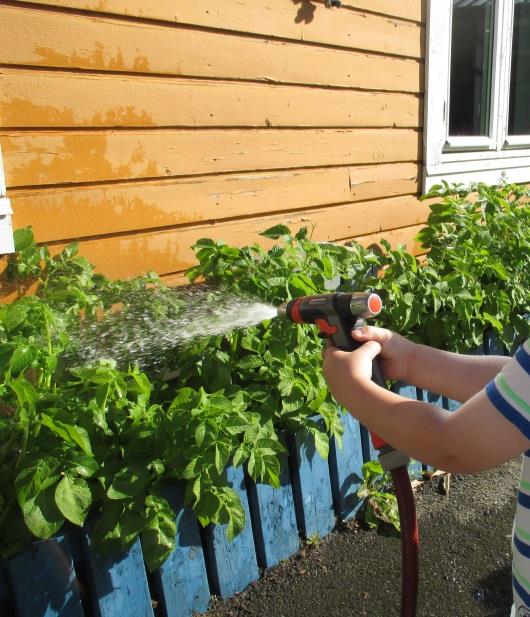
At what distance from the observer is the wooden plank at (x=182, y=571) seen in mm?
2303

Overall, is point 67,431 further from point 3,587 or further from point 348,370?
point 348,370

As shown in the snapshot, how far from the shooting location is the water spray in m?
1.48

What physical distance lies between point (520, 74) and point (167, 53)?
4360mm

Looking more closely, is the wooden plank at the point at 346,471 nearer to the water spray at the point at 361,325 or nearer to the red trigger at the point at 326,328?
the water spray at the point at 361,325

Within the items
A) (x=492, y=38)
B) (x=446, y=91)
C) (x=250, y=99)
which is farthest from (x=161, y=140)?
(x=492, y=38)

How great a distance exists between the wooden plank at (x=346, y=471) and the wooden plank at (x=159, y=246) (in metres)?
1.12

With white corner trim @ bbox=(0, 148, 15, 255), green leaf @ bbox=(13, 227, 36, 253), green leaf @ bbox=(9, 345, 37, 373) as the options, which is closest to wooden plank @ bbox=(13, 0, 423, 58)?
white corner trim @ bbox=(0, 148, 15, 255)

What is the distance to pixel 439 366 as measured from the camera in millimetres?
1613

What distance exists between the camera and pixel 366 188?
4.34 metres

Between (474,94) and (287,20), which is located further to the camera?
(474,94)

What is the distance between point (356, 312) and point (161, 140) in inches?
77.7

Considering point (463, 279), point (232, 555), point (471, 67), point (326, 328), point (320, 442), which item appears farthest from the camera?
point (471, 67)

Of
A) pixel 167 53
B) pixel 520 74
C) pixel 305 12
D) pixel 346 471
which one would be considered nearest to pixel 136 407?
pixel 346 471

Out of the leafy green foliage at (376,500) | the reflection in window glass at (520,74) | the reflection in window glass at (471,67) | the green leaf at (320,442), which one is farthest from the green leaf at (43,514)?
the reflection in window glass at (520,74)
